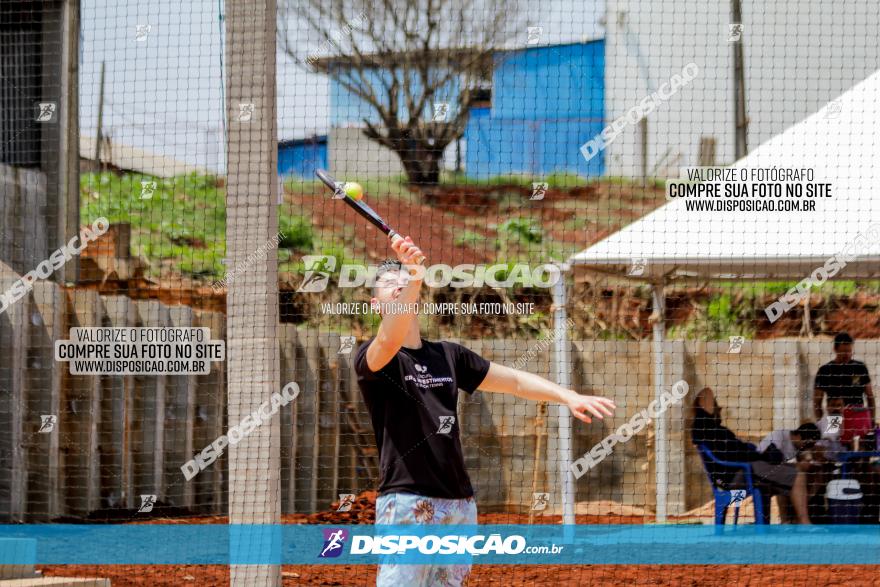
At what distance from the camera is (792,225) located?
676 centimetres

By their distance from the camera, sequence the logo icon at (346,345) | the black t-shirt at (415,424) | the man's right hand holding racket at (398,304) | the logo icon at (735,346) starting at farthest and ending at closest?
the logo icon at (735,346) → the logo icon at (346,345) → the black t-shirt at (415,424) → the man's right hand holding racket at (398,304)

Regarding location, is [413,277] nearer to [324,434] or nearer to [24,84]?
[324,434]

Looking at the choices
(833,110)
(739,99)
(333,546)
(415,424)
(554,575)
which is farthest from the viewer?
(739,99)

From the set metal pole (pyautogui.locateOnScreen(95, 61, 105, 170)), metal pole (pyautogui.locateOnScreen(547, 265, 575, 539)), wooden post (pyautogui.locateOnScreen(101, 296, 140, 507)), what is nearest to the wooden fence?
wooden post (pyautogui.locateOnScreen(101, 296, 140, 507))

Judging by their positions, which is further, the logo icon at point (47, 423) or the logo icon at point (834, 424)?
the logo icon at point (834, 424)

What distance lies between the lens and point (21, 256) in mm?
8266

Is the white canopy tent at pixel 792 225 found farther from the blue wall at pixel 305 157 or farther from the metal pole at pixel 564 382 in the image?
the blue wall at pixel 305 157

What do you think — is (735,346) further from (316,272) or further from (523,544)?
(316,272)

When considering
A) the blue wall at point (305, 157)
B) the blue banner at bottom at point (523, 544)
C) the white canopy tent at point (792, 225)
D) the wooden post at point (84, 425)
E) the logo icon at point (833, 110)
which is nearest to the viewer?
the blue banner at bottom at point (523, 544)

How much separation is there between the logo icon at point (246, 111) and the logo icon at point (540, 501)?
4.58 m

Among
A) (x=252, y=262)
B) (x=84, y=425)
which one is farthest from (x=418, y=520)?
(x=84, y=425)

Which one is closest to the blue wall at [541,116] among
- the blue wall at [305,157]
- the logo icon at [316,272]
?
the blue wall at [305,157]

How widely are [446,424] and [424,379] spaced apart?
176 millimetres

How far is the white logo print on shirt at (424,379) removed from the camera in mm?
3559
